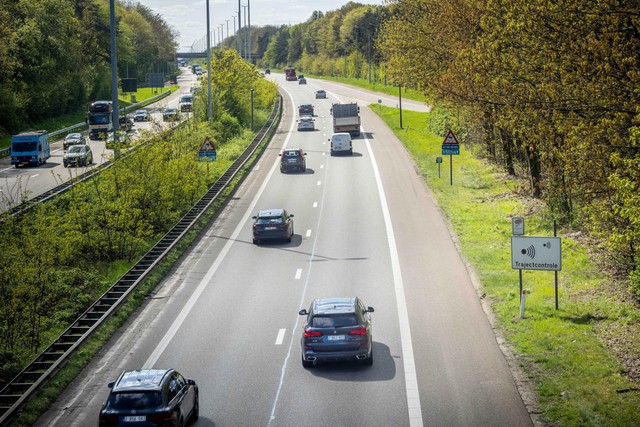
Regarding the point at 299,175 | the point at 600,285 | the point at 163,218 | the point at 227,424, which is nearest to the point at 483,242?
the point at 600,285

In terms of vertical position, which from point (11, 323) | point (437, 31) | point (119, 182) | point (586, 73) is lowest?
point (11, 323)

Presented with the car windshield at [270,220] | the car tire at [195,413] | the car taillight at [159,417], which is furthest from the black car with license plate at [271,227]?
the car taillight at [159,417]

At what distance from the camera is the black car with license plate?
37.4 meters

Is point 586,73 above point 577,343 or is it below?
above

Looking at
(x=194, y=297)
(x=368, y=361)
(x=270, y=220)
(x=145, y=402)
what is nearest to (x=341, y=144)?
(x=270, y=220)

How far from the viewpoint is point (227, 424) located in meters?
18.2

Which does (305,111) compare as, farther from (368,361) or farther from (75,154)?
(368,361)

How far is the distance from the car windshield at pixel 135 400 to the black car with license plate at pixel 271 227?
21.1m

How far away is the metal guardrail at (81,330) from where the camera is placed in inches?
789

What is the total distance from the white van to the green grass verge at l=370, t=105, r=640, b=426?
2121 centimetres

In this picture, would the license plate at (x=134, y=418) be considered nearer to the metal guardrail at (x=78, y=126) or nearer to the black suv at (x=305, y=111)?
the metal guardrail at (x=78, y=126)

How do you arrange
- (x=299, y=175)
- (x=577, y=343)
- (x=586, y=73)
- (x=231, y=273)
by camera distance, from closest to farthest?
1. (x=577, y=343)
2. (x=586, y=73)
3. (x=231, y=273)
4. (x=299, y=175)

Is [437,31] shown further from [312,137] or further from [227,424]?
[227,424]

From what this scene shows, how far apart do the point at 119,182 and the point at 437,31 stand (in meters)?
23.5
